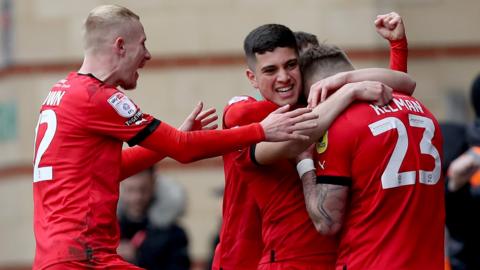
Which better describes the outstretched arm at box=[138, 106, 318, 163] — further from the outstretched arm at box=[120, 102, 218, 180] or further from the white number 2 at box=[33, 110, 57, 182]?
the outstretched arm at box=[120, 102, 218, 180]

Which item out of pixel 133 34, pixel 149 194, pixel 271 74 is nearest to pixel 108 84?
pixel 133 34

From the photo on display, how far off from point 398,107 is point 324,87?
39 cm

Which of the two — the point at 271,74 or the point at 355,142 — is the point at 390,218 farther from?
the point at 271,74

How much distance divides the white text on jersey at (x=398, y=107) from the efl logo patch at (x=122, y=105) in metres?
1.20

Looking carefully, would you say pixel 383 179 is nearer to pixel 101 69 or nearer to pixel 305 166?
pixel 305 166

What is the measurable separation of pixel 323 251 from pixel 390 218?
0.50 m

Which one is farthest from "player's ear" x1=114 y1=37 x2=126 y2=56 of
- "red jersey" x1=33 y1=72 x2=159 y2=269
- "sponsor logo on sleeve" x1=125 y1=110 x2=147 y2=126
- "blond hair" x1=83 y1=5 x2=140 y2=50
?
"sponsor logo on sleeve" x1=125 y1=110 x2=147 y2=126

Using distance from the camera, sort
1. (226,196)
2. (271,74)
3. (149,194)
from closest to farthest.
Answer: (271,74), (226,196), (149,194)

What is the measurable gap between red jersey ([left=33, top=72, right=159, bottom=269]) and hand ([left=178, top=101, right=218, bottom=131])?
597 mm

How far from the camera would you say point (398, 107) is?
7.05 meters

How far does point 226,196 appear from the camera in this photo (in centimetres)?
788

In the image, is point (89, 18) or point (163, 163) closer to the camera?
point (89, 18)

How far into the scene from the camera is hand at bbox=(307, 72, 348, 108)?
280 inches

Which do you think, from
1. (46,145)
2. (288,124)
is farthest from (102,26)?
(288,124)
